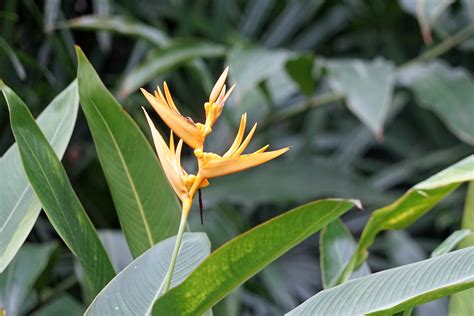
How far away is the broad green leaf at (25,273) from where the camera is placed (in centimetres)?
92

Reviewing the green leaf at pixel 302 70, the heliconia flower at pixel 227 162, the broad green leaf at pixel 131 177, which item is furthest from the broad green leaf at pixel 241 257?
the green leaf at pixel 302 70

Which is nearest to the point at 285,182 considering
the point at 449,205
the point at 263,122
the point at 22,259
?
the point at 263,122

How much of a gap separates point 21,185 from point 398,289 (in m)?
0.26

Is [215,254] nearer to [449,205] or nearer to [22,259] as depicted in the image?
[22,259]

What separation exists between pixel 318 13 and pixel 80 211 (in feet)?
4.31

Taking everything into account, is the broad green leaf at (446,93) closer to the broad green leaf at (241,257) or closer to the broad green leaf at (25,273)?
the broad green leaf at (25,273)

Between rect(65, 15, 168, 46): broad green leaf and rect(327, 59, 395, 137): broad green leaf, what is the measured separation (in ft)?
0.91

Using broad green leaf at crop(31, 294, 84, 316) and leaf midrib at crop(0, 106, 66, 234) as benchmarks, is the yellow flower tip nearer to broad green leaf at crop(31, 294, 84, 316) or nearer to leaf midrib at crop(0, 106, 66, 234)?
leaf midrib at crop(0, 106, 66, 234)

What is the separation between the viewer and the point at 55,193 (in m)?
0.48

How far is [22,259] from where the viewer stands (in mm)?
1030

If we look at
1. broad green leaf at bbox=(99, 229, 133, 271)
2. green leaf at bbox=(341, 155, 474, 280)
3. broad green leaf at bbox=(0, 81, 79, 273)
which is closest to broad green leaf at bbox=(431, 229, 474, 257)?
green leaf at bbox=(341, 155, 474, 280)

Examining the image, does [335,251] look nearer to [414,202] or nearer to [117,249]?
[414,202]

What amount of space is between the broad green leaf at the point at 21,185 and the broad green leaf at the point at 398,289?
0.18m

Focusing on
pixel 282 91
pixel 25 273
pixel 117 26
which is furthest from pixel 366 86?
pixel 25 273
